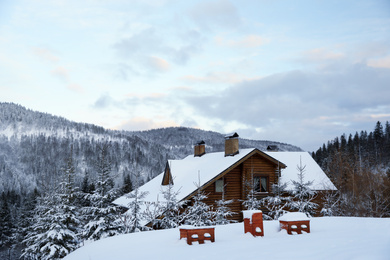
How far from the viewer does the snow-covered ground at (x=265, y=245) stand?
721cm

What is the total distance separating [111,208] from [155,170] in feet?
476

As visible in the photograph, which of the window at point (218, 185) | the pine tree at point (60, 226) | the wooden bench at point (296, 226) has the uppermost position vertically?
the window at point (218, 185)

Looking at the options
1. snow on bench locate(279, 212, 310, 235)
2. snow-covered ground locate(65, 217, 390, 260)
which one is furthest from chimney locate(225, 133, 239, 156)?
snow on bench locate(279, 212, 310, 235)

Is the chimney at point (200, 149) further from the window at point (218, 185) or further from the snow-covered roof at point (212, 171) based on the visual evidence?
the window at point (218, 185)

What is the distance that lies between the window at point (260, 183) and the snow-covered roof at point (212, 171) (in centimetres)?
153

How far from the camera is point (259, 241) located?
30.7 feet

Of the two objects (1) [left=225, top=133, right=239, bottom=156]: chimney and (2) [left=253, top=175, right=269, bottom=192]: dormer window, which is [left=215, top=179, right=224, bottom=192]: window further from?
(1) [left=225, top=133, right=239, bottom=156]: chimney

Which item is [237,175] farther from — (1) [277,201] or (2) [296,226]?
(2) [296,226]

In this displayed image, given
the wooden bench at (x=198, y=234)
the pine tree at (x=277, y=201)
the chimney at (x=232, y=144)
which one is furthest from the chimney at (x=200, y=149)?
the wooden bench at (x=198, y=234)

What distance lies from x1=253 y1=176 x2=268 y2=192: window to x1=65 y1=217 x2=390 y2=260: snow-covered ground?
11727 millimetres

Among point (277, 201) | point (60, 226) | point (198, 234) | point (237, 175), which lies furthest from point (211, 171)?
point (198, 234)

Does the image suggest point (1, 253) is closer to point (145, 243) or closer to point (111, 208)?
point (111, 208)

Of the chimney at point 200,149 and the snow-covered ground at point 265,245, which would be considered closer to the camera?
the snow-covered ground at point 265,245

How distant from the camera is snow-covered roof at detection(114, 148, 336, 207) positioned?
74.1ft
